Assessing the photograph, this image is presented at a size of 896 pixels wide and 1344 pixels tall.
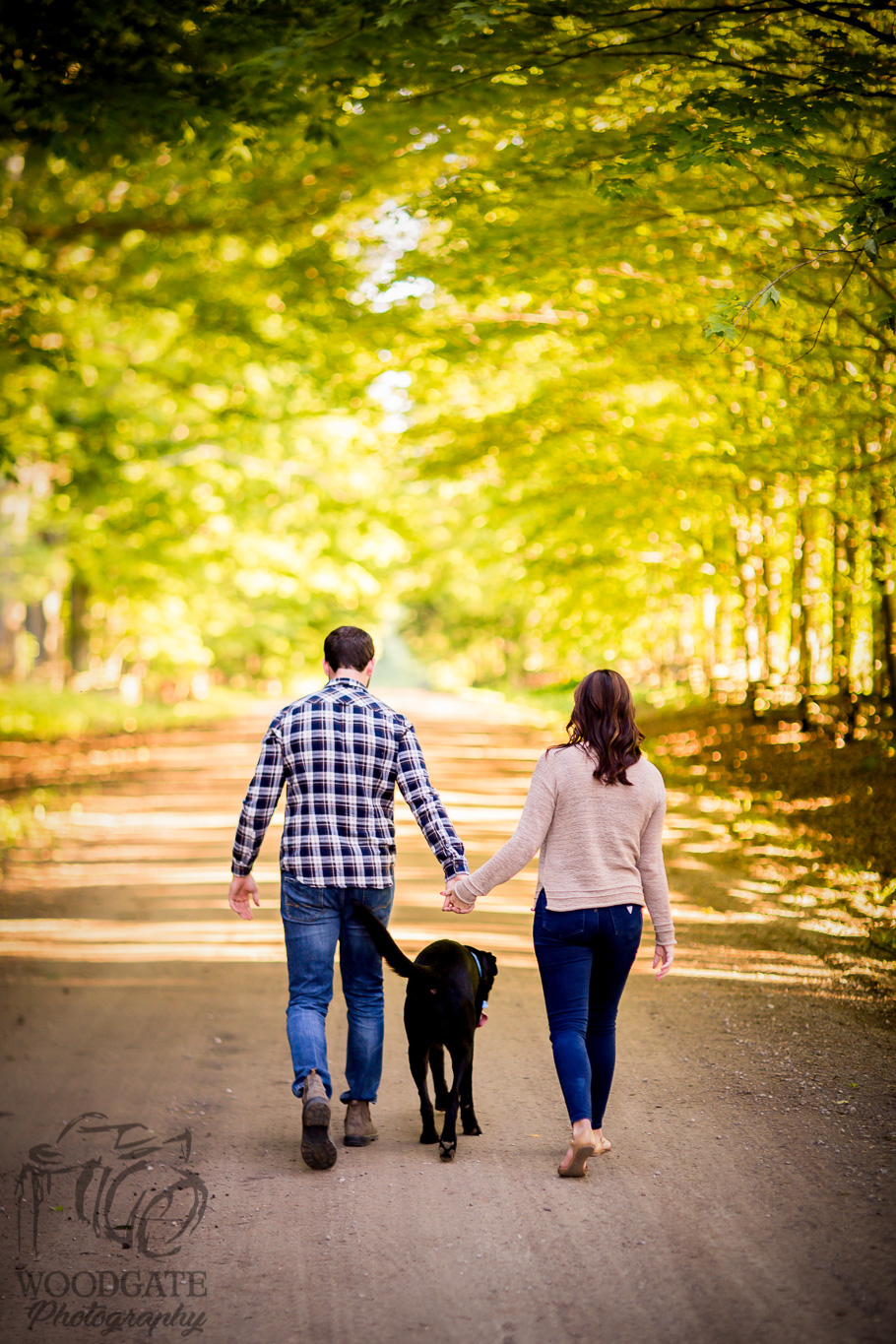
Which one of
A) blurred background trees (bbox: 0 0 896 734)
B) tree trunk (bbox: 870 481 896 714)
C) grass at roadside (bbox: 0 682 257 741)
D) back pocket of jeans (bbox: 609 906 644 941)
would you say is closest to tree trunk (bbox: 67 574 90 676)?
blurred background trees (bbox: 0 0 896 734)

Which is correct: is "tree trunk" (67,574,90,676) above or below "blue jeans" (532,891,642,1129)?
above

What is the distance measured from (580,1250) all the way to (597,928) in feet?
3.64

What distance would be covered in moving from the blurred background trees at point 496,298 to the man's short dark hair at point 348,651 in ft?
8.07

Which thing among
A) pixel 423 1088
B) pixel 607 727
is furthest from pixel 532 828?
pixel 423 1088

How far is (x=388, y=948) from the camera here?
15.4 ft

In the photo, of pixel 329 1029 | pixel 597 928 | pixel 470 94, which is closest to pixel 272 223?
pixel 470 94

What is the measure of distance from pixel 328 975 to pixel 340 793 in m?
0.77

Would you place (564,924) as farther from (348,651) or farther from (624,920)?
(348,651)

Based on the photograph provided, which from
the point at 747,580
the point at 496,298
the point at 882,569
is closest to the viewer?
the point at 882,569

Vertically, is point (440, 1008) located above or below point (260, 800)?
below

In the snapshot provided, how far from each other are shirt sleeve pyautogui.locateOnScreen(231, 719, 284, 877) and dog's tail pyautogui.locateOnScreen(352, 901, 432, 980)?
20.5 inches

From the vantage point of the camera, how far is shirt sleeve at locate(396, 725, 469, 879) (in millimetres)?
4859

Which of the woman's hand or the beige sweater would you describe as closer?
the beige sweater

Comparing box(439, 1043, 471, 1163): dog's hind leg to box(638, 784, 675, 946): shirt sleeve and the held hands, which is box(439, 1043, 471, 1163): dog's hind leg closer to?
the held hands
